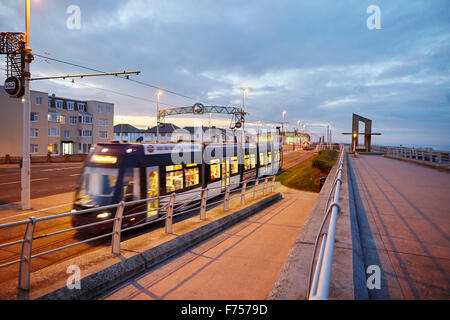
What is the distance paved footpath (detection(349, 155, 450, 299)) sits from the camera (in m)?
3.54

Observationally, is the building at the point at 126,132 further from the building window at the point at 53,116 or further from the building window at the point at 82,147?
the building window at the point at 53,116

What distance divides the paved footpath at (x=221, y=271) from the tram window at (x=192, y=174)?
4.36 metres

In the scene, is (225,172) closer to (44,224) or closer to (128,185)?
(128,185)

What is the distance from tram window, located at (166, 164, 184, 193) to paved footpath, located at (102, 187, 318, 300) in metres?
3.59

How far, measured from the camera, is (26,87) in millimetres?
12172

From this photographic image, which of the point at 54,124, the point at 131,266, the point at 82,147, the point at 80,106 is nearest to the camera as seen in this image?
the point at 131,266

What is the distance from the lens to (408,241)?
5.11 m

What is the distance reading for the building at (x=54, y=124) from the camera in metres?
42.3

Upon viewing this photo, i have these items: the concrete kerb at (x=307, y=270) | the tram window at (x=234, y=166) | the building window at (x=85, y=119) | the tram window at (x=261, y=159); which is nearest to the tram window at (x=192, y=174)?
the tram window at (x=234, y=166)

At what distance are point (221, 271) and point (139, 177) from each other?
5.22m

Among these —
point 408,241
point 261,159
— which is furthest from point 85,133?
point 408,241

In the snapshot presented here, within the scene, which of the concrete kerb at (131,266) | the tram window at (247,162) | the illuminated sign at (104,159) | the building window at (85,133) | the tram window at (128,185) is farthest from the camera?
the building window at (85,133)
